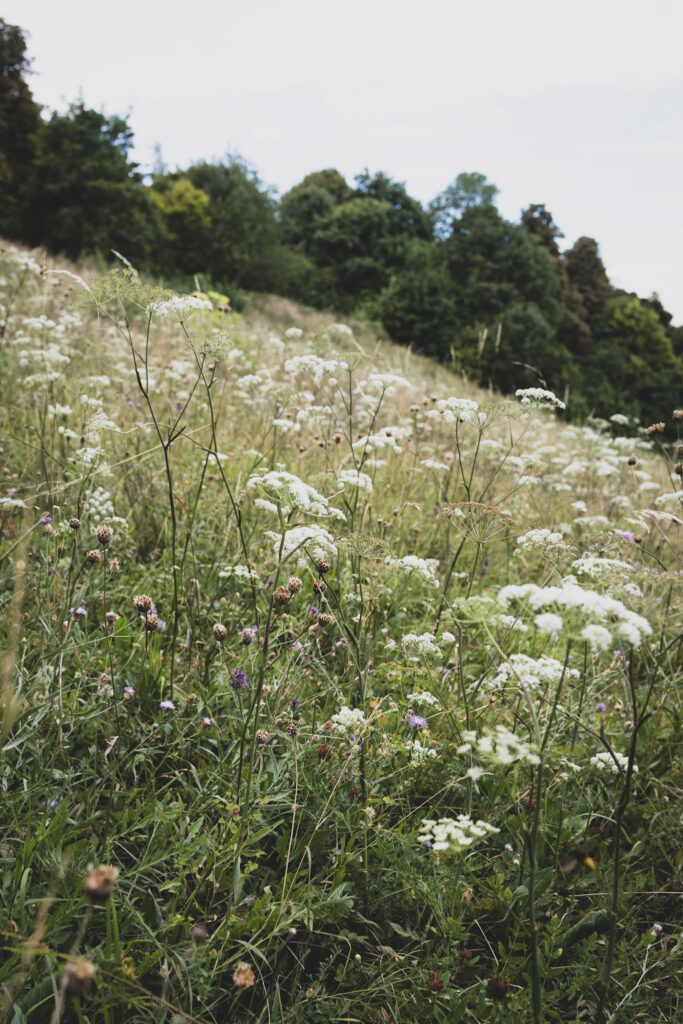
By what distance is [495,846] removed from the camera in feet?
6.82

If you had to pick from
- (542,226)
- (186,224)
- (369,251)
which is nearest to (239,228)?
(186,224)

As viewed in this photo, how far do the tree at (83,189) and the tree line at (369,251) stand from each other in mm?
53

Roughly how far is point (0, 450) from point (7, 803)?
2.56 m

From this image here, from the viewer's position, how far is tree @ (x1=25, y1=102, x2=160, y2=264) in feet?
67.9

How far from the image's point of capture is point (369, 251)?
41.5 meters

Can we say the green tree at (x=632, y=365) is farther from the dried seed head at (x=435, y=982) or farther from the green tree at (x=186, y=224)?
the dried seed head at (x=435, y=982)

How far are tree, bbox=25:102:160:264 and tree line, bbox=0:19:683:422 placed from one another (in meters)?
0.05

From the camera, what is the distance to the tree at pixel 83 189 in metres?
20.7

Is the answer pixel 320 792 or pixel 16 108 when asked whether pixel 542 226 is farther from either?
pixel 320 792

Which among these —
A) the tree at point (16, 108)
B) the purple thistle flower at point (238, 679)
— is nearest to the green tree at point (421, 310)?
the tree at point (16, 108)

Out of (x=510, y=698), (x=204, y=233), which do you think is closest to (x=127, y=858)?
(x=510, y=698)

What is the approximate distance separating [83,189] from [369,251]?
24347mm

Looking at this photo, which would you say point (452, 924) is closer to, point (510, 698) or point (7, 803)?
point (510, 698)

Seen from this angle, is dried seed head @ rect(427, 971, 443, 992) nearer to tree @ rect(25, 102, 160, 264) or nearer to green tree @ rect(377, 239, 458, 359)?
tree @ rect(25, 102, 160, 264)
